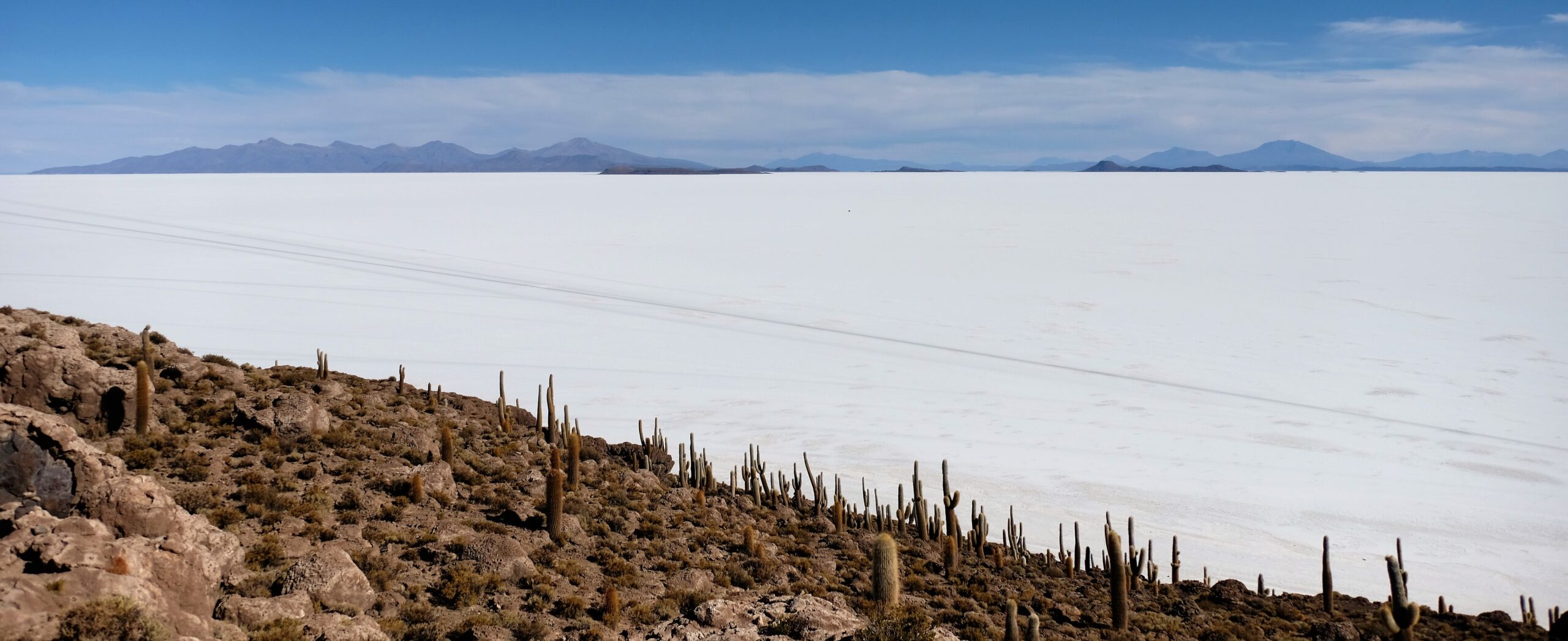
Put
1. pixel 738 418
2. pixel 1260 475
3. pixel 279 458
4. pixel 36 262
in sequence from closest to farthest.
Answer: pixel 279 458, pixel 1260 475, pixel 738 418, pixel 36 262

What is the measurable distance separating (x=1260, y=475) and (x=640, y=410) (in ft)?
54.0

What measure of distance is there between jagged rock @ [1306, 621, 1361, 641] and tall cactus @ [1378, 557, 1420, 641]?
2.05 ft

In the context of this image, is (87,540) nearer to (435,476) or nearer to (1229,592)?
(435,476)

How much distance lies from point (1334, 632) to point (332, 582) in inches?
542

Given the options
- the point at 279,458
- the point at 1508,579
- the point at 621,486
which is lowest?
the point at 1508,579

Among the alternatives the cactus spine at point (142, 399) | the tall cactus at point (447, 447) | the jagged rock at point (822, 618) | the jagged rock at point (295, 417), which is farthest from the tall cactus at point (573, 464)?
the cactus spine at point (142, 399)

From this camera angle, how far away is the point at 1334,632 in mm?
13828

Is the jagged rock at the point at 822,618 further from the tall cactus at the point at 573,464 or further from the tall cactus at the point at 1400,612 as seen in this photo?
the tall cactus at the point at 1400,612

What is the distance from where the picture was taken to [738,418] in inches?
1046

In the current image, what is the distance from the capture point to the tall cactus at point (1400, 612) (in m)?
10.9

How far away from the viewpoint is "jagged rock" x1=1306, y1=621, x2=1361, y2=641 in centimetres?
1373

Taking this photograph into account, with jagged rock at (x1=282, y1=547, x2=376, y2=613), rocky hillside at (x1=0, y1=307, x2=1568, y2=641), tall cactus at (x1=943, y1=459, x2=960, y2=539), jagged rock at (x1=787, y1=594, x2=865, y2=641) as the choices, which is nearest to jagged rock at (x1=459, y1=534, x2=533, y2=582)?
rocky hillside at (x1=0, y1=307, x2=1568, y2=641)

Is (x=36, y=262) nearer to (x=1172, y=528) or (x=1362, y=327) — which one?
(x=1172, y=528)

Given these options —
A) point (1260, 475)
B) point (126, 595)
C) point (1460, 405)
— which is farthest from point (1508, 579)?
point (126, 595)
